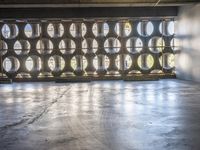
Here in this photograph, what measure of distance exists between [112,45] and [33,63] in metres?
3.70

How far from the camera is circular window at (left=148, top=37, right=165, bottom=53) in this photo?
16.4 m

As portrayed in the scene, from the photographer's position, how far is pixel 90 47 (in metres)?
16.4

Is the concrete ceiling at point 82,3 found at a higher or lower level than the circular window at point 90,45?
higher

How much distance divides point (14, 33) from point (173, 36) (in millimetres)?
7287

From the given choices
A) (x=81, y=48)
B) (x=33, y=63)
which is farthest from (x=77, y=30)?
(x=33, y=63)

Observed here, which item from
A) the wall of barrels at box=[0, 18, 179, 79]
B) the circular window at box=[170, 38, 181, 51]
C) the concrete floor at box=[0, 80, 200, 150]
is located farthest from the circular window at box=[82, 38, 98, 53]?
the concrete floor at box=[0, 80, 200, 150]

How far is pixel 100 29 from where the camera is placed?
16344mm

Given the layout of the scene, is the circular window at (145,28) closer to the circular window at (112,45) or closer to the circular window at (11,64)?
the circular window at (112,45)

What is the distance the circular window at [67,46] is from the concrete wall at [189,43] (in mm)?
4780

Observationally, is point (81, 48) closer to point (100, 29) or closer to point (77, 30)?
point (77, 30)

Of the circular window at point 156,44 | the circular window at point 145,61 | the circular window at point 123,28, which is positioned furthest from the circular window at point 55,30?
the circular window at point 156,44

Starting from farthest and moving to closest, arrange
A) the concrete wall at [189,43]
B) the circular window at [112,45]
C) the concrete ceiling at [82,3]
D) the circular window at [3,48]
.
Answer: the circular window at [112,45] < the circular window at [3,48] < the concrete wall at [189,43] < the concrete ceiling at [82,3]

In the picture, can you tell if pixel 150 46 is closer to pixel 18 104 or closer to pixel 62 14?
pixel 62 14

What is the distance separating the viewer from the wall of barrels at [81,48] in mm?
16266
